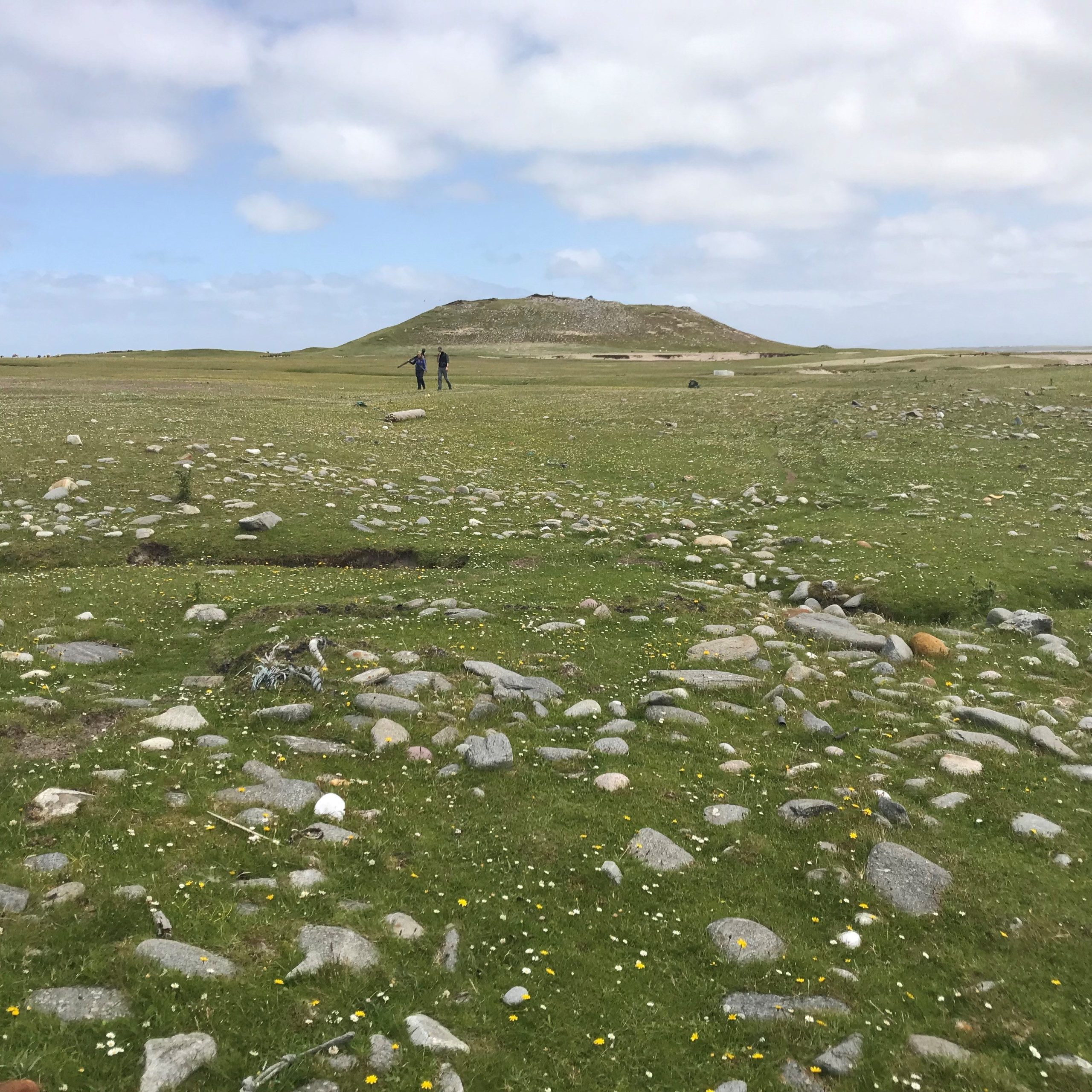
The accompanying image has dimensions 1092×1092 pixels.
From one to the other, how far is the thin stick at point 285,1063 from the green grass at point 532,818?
133mm

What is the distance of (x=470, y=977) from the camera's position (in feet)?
21.0

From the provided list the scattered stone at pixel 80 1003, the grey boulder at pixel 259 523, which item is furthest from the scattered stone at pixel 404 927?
the grey boulder at pixel 259 523

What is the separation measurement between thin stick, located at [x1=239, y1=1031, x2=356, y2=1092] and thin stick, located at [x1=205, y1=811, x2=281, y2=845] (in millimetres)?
2621

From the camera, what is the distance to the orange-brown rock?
14.4 metres

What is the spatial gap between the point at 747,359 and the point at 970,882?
12421cm

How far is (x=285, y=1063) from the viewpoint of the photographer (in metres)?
5.13

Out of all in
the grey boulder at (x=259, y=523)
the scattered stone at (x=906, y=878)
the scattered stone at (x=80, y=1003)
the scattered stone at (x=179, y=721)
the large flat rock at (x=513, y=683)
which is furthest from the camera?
the grey boulder at (x=259, y=523)

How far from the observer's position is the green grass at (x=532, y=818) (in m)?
5.80

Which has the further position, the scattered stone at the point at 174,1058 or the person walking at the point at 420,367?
the person walking at the point at 420,367

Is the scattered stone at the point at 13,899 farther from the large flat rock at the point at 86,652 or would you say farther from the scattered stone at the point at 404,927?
the large flat rock at the point at 86,652

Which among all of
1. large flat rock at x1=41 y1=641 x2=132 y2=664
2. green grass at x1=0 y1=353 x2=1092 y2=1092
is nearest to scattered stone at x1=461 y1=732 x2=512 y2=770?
green grass at x1=0 y1=353 x2=1092 y2=1092

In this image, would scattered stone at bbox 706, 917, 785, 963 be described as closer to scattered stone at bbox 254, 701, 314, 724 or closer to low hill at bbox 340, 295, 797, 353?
scattered stone at bbox 254, 701, 314, 724

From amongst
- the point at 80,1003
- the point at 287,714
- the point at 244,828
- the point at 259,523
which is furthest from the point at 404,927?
the point at 259,523

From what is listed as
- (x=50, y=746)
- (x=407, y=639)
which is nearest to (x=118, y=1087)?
(x=50, y=746)
